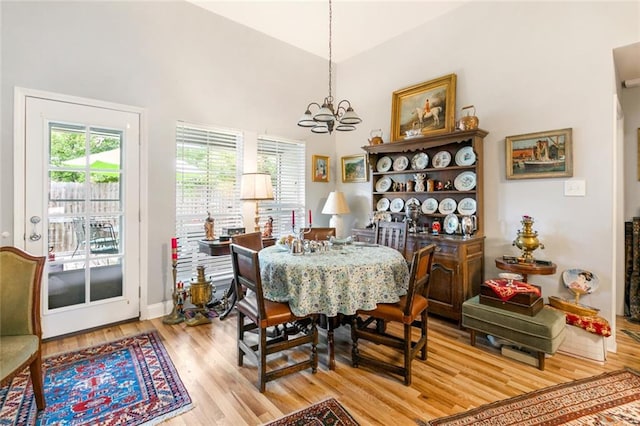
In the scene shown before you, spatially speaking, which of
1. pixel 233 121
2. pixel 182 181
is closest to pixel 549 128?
pixel 233 121

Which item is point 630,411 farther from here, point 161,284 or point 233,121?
point 233,121

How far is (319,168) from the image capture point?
4.71 meters

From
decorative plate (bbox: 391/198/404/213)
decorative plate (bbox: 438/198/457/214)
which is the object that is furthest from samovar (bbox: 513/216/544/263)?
decorative plate (bbox: 391/198/404/213)

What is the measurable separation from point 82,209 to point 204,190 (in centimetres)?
116

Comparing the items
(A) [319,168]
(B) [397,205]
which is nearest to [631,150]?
(B) [397,205]

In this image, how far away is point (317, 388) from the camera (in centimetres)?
206

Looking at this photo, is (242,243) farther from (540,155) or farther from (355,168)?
(540,155)

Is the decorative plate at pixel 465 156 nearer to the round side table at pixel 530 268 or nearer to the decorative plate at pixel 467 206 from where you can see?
the decorative plate at pixel 467 206

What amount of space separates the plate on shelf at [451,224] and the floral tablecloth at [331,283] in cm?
150

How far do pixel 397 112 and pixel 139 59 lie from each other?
2.96 metres

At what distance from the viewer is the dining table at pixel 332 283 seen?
2.07 m

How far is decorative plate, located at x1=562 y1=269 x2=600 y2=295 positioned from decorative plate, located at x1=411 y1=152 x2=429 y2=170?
5.70 feet

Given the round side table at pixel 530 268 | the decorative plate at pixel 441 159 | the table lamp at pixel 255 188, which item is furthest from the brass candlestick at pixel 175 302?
the round side table at pixel 530 268

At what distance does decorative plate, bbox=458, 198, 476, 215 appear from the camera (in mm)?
3332
